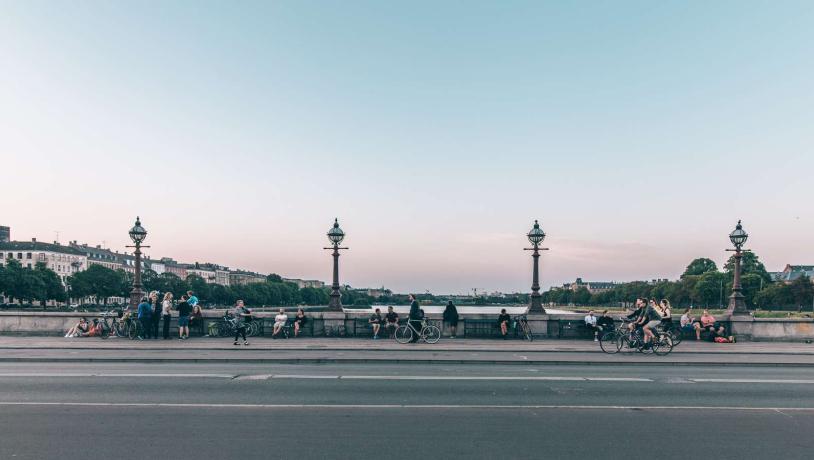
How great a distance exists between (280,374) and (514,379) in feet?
16.8

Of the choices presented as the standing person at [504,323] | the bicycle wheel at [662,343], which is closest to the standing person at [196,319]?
the standing person at [504,323]

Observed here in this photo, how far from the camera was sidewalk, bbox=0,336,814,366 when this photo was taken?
16.6 meters

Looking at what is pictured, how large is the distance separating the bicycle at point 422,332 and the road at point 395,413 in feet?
25.0

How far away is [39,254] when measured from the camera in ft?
526

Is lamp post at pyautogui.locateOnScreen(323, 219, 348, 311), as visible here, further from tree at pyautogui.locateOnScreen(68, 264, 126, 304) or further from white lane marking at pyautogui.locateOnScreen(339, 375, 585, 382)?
tree at pyautogui.locateOnScreen(68, 264, 126, 304)

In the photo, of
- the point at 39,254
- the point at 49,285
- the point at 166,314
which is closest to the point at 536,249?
the point at 166,314

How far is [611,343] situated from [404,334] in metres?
7.21

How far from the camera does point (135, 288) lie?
25.7 m

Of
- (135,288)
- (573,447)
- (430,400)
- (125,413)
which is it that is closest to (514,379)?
(430,400)

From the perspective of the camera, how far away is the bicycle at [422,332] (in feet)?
72.6

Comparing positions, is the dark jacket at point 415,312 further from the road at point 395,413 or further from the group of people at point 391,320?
the road at point 395,413

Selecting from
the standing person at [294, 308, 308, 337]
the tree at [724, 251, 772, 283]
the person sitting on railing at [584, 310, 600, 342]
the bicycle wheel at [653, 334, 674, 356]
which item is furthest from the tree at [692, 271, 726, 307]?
the standing person at [294, 308, 308, 337]

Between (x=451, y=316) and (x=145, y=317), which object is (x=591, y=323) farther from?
(x=145, y=317)

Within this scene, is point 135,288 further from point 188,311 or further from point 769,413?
point 769,413
